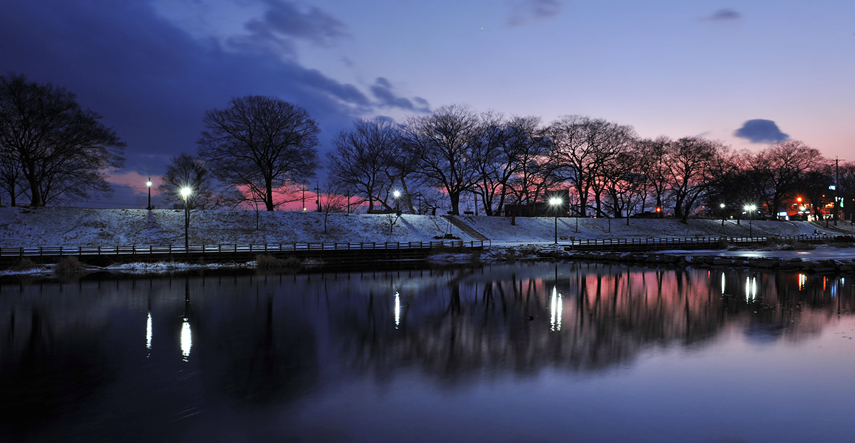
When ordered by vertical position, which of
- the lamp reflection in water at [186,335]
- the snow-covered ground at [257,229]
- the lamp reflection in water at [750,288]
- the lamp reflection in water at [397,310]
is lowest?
the lamp reflection in water at [750,288]

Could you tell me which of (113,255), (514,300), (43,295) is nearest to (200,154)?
(113,255)

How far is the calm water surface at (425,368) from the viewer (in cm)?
723

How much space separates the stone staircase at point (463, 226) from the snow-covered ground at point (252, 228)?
3.32ft

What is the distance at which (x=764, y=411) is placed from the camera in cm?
786

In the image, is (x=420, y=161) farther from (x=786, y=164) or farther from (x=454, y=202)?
(x=786, y=164)

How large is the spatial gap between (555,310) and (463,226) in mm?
42818

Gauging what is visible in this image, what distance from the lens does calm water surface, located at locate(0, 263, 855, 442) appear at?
723cm

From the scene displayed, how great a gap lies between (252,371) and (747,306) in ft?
59.1

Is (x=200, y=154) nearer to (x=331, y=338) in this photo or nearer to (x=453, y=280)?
(x=453, y=280)

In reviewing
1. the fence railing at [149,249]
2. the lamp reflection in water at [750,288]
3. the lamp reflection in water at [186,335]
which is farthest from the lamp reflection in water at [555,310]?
the fence railing at [149,249]

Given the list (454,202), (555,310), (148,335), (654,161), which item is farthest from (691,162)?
(148,335)

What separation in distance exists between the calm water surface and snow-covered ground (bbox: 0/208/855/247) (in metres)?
22.2

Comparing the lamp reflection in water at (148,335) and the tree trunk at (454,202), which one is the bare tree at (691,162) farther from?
the lamp reflection in water at (148,335)

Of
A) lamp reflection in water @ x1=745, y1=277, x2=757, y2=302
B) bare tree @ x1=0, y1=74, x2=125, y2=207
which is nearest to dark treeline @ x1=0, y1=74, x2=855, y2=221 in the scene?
bare tree @ x1=0, y1=74, x2=125, y2=207
